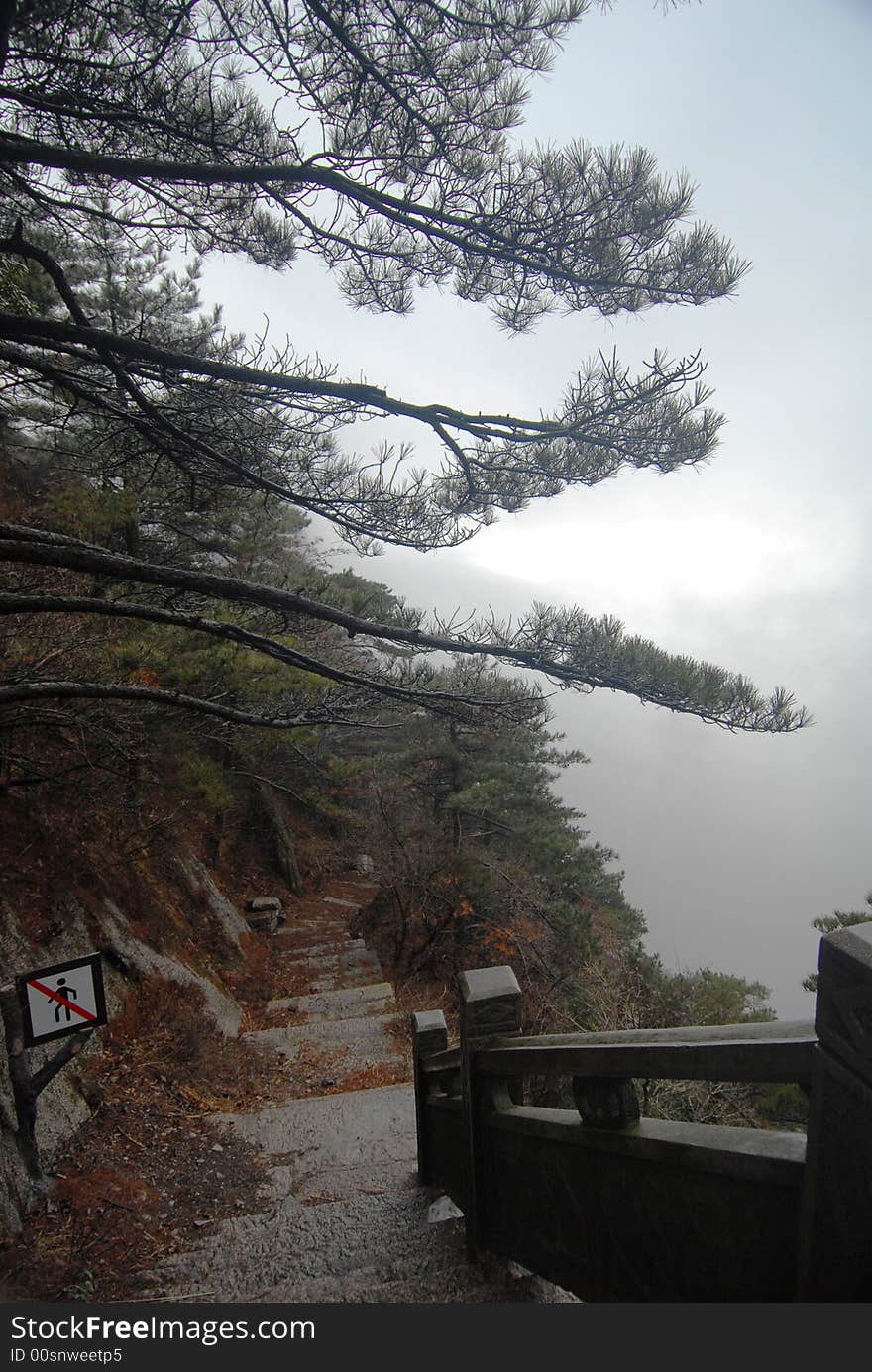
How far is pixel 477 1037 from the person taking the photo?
8.38 feet

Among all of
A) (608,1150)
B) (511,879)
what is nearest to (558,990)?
(511,879)

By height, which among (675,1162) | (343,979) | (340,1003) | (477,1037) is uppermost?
(675,1162)

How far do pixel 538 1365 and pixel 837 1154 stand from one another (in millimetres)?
885

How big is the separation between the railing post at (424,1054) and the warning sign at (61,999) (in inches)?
66.5

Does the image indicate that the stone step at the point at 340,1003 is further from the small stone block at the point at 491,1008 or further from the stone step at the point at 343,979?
the small stone block at the point at 491,1008

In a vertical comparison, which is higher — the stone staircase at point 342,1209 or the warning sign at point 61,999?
the warning sign at point 61,999

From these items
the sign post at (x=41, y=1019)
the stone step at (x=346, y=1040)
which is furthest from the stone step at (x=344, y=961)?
the sign post at (x=41, y=1019)

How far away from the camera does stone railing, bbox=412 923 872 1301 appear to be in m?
1.09

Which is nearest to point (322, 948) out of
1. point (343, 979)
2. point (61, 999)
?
point (343, 979)

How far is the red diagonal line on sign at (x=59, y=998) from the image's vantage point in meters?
3.05

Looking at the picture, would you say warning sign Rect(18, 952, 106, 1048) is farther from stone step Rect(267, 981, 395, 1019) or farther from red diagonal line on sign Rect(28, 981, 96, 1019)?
stone step Rect(267, 981, 395, 1019)

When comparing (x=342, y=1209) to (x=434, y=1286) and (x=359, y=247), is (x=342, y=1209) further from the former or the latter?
(x=359, y=247)

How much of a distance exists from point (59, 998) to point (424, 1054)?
194 cm

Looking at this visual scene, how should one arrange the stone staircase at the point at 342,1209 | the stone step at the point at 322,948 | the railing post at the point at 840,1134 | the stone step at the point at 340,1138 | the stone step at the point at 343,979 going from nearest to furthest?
the railing post at the point at 840,1134, the stone staircase at the point at 342,1209, the stone step at the point at 340,1138, the stone step at the point at 343,979, the stone step at the point at 322,948
